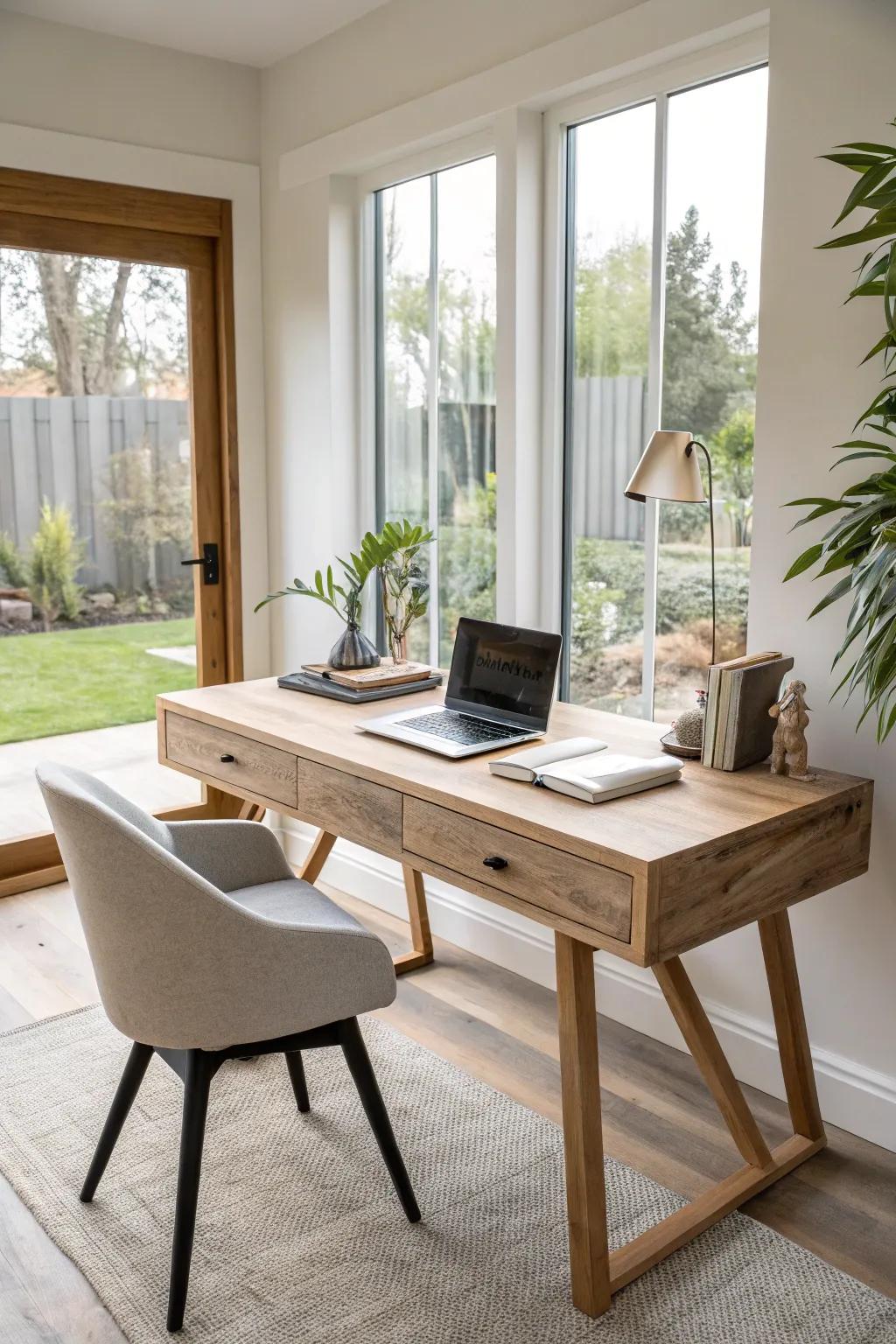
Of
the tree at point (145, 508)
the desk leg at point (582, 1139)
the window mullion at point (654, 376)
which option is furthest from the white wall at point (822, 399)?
the tree at point (145, 508)

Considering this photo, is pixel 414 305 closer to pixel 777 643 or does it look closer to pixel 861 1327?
pixel 777 643

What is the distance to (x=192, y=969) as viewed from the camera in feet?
5.53

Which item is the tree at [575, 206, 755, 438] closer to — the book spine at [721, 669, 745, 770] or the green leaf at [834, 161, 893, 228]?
the book spine at [721, 669, 745, 770]

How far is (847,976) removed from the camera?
2.21 m

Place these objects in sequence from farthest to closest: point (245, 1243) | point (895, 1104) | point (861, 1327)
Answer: point (895, 1104)
point (245, 1243)
point (861, 1327)

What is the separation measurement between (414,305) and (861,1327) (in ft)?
8.69

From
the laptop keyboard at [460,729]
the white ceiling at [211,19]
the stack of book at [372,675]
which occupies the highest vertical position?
the white ceiling at [211,19]

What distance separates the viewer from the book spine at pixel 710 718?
6.67ft

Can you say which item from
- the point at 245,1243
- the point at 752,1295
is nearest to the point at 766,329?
the point at 752,1295

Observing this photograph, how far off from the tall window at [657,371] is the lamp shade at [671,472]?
10.6 inches

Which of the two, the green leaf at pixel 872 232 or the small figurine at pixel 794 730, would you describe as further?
the small figurine at pixel 794 730

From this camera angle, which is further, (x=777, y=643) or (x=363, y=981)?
(x=777, y=643)

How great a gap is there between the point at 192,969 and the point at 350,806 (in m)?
0.54

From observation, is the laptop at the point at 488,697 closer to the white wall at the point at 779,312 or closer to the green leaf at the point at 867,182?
the white wall at the point at 779,312
